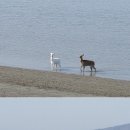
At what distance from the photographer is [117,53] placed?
74.5 feet

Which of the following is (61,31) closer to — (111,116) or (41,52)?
(41,52)

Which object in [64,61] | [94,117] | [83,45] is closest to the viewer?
[94,117]

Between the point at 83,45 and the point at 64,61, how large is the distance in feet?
16.0

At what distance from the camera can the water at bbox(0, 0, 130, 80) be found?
20.2 meters

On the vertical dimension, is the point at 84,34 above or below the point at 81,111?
above

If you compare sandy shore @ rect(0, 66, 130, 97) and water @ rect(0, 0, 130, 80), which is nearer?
sandy shore @ rect(0, 66, 130, 97)

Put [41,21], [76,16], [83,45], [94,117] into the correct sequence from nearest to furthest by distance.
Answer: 1. [94,117]
2. [83,45]
3. [41,21]
4. [76,16]

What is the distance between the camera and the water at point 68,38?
66.3 feet

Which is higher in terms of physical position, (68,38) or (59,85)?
(68,38)

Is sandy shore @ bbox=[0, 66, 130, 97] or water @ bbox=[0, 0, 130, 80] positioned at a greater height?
water @ bbox=[0, 0, 130, 80]

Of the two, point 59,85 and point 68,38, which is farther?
point 68,38

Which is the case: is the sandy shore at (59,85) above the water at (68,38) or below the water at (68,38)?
below

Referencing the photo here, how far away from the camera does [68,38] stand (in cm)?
2745

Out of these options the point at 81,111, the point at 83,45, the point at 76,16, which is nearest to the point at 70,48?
the point at 83,45
